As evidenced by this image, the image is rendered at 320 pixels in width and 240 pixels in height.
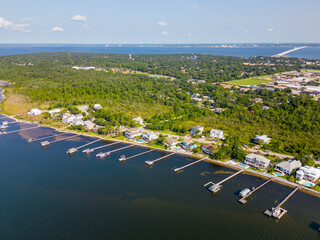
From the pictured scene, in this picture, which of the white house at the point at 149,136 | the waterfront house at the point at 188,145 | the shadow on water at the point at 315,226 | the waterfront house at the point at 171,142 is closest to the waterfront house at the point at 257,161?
the waterfront house at the point at 188,145

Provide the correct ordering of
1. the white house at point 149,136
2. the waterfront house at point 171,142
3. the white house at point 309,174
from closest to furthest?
the white house at point 309,174
the waterfront house at point 171,142
the white house at point 149,136

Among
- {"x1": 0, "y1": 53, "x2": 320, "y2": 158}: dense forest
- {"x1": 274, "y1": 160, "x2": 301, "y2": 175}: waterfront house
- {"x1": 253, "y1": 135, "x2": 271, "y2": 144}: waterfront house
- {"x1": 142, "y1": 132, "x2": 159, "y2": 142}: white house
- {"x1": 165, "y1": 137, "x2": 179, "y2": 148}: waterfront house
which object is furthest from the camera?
{"x1": 0, "y1": 53, "x2": 320, "y2": 158}: dense forest

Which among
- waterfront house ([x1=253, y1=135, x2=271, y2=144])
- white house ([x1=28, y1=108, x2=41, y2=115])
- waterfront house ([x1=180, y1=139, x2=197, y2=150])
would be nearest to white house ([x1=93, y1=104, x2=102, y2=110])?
white house ([x1=28, y1=108, x2=41, y2=115])

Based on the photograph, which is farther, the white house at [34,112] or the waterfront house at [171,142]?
the white house at [34,112]

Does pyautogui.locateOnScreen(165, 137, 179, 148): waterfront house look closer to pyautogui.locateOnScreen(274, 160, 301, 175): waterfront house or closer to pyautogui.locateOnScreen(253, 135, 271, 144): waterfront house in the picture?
pyautogui.locateOnScreen(253, 135, 271, 144): waterfront house

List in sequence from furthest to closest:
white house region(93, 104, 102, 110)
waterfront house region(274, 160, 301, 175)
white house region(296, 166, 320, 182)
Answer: white house region(93, 104, 102, 110), waterfront house region(274, 160, 301, 175), white house region(296, 166, 320, 182)

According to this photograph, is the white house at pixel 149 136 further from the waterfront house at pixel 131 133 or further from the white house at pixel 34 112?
the white house at pixel 34 112

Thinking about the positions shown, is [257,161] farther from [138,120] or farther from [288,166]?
[138,120]

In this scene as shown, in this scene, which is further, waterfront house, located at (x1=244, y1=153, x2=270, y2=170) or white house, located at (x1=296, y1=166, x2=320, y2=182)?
waterfront house, located at (x1=244, y1=153, x2=270, y2=170)

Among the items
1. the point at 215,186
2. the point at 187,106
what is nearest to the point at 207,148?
the point at 215,186
